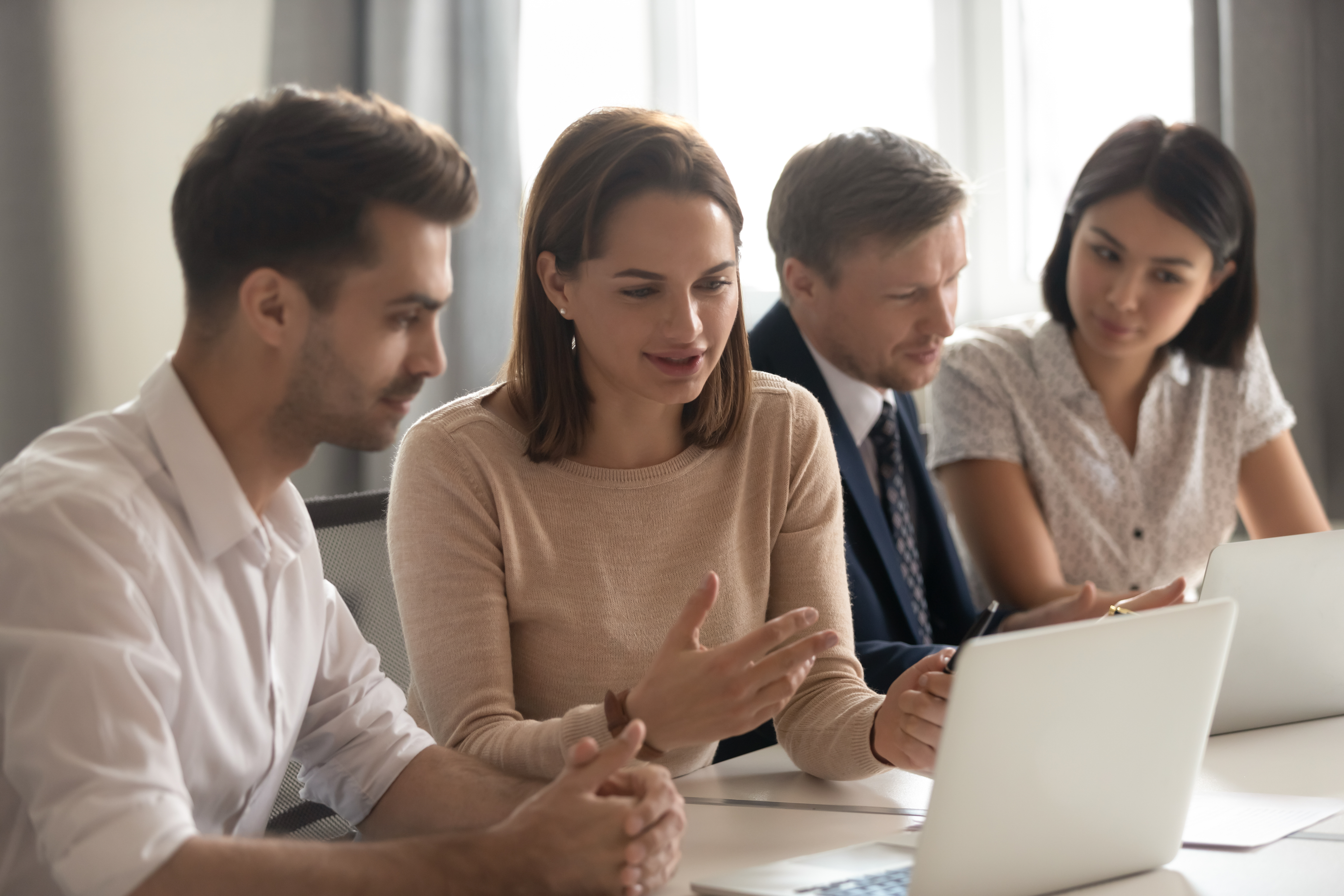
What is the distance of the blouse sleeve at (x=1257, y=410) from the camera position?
2.40 m

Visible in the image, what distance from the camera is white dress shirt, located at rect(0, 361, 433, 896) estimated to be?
2.81 feet

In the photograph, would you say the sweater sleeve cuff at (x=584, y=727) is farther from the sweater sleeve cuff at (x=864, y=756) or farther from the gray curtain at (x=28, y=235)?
the gray curtain at (x=28, y=235)

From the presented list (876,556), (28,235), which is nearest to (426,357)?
(876,556)

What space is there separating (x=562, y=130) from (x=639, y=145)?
11cm

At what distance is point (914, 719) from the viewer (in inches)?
49.7

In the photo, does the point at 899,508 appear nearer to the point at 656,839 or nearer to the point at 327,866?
the point at 656,839

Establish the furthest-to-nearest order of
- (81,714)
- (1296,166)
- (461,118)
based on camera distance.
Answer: (1296,166), (461,118), (81,714)

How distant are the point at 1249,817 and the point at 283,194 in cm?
102

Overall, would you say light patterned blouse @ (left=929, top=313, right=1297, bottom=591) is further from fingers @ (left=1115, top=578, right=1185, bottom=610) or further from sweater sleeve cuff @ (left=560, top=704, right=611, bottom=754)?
sweater sleeve cuff @ (left=560, top=704, right=611, bottom=754)

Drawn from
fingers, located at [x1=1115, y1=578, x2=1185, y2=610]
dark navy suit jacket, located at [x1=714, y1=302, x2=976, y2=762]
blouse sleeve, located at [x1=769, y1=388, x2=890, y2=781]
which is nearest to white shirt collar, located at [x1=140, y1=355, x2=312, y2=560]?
blouse sleeve, located at [x1=769, y1=388, x2=890, y2=781]

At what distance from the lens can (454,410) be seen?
1.48 metres

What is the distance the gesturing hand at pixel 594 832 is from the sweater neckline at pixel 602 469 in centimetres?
54

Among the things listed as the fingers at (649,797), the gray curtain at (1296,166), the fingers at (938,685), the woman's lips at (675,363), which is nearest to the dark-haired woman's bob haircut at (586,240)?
the woman's lips at (675,363)

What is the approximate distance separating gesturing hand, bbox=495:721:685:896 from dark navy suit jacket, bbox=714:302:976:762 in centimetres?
67
